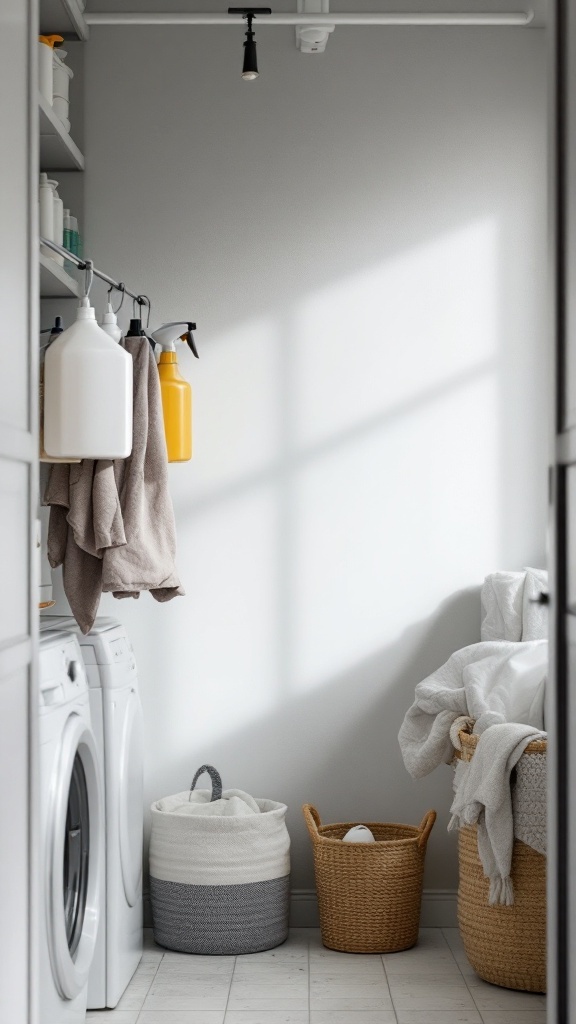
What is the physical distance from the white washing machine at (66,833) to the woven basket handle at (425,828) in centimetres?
94

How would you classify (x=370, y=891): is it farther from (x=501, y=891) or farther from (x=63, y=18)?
(x=63, y=18)

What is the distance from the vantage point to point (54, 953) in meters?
2.24

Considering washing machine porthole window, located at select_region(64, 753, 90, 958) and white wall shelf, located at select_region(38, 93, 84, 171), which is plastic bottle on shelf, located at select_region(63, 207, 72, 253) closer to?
white wall shelf, located at select_region(38, 93, 84, 171)

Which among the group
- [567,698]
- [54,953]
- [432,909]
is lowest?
[432,909]

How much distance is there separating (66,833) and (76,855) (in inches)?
3.9

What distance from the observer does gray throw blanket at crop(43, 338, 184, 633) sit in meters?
2.54

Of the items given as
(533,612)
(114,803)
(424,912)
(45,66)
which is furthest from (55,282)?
(424,912)

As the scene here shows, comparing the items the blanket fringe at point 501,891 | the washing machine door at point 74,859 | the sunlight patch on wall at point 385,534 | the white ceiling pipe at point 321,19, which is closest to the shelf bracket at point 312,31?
the white ceiling pipe at point 321,19

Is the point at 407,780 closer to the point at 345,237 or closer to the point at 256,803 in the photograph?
the point at 256,803

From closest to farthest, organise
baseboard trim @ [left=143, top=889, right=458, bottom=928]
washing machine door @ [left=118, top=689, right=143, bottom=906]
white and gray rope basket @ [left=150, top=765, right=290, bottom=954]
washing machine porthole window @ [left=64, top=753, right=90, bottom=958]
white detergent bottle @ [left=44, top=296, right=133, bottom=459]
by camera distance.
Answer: white detergent bottle @ [left=44, top=296, right=133, bottom=459] < washing machine porthole window @ [left=64, top=753, right=90, bottom=958] < washing machine door @ [left=118, top=689, right=143, bottom=906] < white and gray rope basket @ [left=150, top=765, right=290, bottom=954] < baseboard trim @ [left=143, top=889, right=458, bottom=928]

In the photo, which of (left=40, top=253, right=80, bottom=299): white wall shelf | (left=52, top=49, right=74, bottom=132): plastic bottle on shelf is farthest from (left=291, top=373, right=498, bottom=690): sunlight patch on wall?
(left=52, top=49, right=74, bottom=132): plastic bottle on shelf

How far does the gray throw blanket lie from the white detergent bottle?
156 millimetres

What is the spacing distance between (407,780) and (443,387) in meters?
1.24

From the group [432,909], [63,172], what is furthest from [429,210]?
[432,909]
